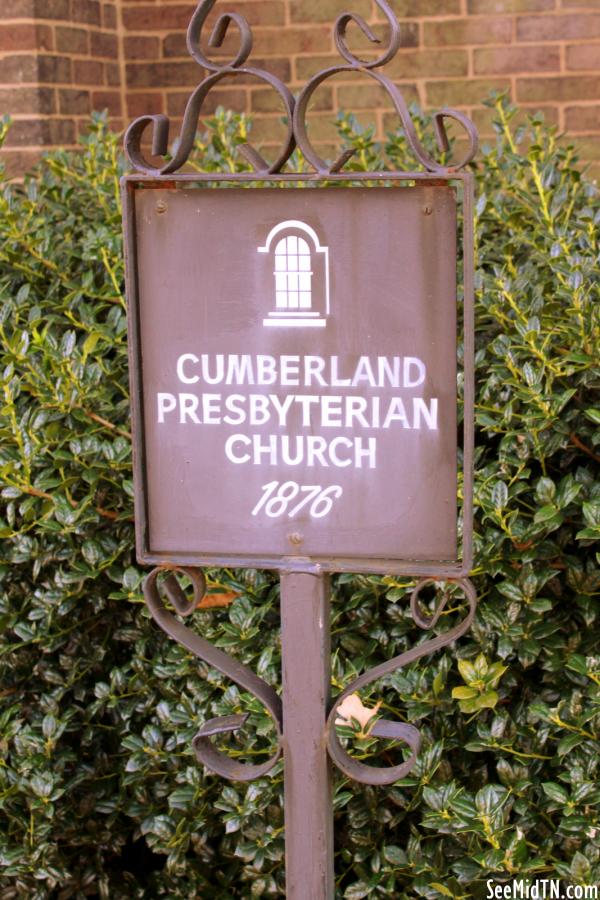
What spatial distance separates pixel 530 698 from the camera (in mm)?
2287

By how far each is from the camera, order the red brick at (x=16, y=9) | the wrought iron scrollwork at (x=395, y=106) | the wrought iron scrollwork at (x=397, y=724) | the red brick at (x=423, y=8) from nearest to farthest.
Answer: the wrought iron scrollwork at (x=395, y=106) → the wrought iron scrollwork at (x=397, y=724) → the red brick at (x=16, y=9) → the red brick at (x=423, y=8)

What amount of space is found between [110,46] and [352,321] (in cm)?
321

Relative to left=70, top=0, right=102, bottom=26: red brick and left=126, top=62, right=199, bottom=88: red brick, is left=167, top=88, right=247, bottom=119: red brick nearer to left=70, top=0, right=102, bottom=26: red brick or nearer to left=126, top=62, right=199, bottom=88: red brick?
Result: left=126, top=62, right=199, bottom=88: red brick

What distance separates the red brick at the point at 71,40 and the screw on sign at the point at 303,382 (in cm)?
253

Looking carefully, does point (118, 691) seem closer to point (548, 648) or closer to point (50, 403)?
point (50, 403)

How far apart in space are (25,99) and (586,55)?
200cm

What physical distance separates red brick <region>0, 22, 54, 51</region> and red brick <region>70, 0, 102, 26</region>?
7.8 inches

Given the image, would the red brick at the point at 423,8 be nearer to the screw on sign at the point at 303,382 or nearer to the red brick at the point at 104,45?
the red brick at the point at 104,45

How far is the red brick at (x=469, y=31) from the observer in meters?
4.14

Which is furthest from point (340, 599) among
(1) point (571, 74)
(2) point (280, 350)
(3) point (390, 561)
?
(1) point (571, 74)

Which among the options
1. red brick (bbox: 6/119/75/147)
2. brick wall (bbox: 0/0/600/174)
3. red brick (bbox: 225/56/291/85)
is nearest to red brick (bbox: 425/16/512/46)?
brick wall (bbox: 0/0/600/174)

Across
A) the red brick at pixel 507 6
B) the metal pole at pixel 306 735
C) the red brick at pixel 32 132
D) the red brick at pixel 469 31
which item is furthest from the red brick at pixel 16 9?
the metal pole at pixel 306 735

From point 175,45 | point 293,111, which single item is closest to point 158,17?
point 175,45

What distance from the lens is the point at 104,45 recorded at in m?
4.34
